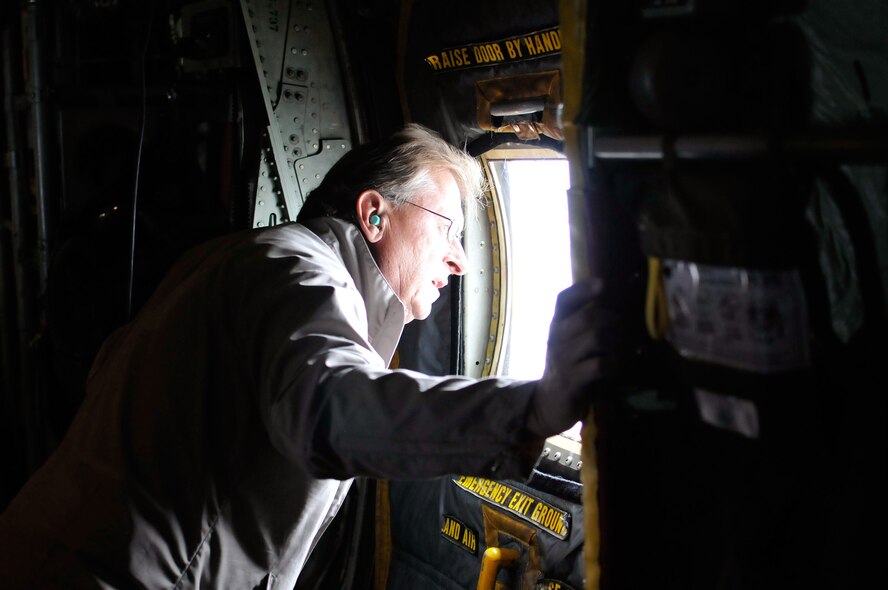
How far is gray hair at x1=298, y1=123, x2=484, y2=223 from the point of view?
201 cm

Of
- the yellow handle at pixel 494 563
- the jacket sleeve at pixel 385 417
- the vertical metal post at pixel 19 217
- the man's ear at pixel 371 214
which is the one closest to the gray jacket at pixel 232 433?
the jacket sleeve at pixel 385 417

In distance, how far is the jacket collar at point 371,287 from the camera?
1741mm

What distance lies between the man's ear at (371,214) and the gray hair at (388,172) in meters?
0.03

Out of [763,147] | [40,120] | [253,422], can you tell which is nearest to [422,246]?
[253,422]

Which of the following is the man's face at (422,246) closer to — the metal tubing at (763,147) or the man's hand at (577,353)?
the man's hand at (577,353)

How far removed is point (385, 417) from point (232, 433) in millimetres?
461

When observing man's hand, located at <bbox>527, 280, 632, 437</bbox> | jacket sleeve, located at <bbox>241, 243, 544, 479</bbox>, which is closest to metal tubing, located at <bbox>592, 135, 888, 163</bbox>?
man's hand, located at <bbox>527, 280, 632, 437</bbox>

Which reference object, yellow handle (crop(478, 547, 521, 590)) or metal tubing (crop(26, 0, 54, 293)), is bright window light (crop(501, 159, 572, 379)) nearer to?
yellow handle (crop(478, 547, 521, 590))

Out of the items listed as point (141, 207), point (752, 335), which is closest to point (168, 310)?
point (752, 335)

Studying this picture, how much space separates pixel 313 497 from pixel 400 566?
1468 mm

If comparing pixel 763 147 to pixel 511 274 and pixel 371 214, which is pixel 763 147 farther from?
pixel 511 274

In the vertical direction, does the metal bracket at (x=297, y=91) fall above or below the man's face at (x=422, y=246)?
above

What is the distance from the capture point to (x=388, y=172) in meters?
2.03

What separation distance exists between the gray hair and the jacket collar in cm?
20
